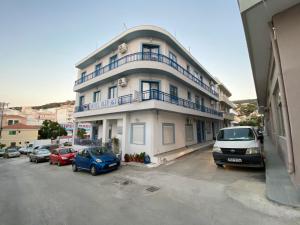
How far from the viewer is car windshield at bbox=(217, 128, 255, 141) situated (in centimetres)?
741

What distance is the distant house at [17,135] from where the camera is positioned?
132 feet

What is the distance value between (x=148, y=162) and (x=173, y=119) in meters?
4.66

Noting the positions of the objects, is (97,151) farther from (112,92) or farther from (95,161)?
(112,92)

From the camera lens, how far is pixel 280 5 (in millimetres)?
4109

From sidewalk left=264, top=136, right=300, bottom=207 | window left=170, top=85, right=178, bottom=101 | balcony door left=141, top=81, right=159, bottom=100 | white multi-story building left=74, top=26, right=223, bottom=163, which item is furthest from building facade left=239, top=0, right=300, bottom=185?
window left=170, top=85, right=178, bottom=101

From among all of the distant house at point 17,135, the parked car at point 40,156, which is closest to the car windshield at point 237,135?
the parked car at point 40,156

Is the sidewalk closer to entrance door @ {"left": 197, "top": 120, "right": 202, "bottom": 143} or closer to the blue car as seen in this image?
the blue car

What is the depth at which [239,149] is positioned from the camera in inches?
266

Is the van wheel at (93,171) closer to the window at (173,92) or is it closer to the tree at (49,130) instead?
the window at (173,92)

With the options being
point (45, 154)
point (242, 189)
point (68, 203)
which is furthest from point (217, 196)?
point (45, 154)

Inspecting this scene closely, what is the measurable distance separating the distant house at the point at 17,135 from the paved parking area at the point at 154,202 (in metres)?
45.5

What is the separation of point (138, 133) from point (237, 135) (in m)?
6.72

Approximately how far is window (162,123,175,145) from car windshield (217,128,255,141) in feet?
15.1

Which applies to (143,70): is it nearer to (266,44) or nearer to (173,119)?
(173,119)
